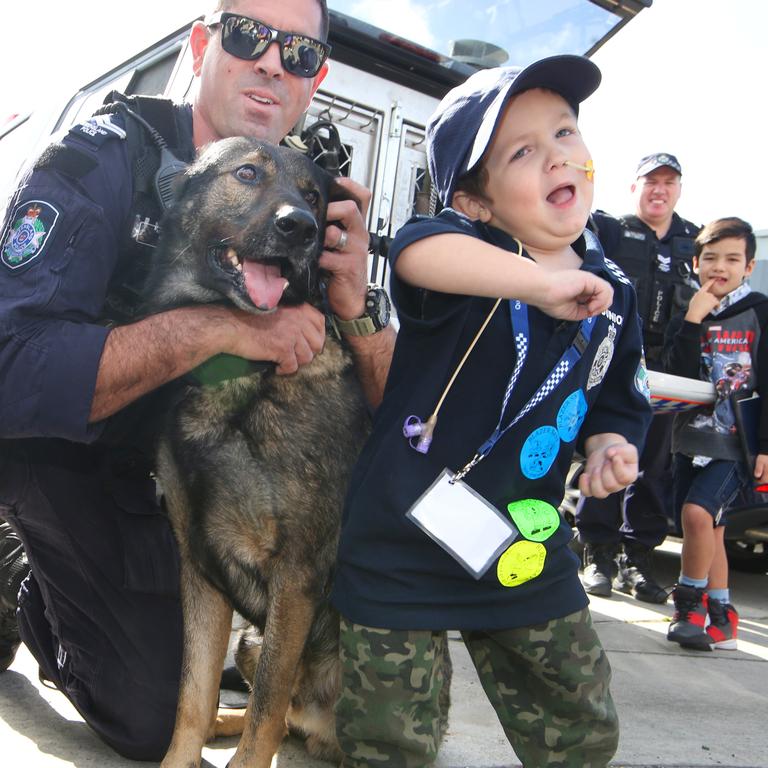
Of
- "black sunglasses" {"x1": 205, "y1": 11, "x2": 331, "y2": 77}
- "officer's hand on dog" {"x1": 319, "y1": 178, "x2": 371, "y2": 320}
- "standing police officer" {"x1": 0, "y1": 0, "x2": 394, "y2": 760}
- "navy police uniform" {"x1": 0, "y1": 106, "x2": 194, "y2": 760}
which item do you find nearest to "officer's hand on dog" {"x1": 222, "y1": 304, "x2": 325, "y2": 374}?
"standing police officer" {"x1": 0, "y1": 0, "x2": 394, "y2": 760}

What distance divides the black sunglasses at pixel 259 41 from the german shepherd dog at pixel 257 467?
14.7 inches

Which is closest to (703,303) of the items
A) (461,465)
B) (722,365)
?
(722,365)

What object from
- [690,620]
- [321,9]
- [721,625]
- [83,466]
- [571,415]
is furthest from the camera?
[721,625]

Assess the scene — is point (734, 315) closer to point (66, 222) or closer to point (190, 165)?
point (190, 165)

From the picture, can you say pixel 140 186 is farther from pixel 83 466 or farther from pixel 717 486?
pixel 717 486

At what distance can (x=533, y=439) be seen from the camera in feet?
5.52

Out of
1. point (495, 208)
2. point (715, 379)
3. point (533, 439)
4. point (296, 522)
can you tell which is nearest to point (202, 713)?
point (296, 522)

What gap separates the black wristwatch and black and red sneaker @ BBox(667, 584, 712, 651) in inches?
93.7

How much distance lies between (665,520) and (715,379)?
104 centimetres

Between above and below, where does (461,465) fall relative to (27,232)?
below

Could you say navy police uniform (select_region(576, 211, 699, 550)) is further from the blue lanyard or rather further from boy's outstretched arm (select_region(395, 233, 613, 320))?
boy's outstretched arm (select_region(395, 233, 613, 320))

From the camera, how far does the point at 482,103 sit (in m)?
1.68

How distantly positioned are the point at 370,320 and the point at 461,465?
0.64 m

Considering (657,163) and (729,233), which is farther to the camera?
(657,163)
